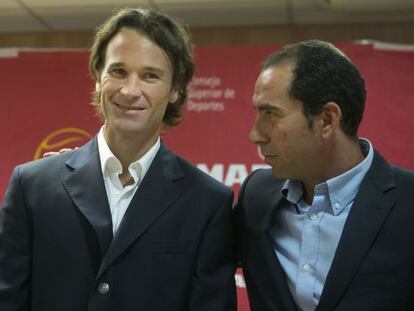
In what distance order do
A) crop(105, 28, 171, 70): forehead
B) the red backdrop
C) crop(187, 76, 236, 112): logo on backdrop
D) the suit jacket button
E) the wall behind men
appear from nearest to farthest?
the suit jacket button → crop(105, 28, 171, 70): forehead → the red backdrop → crop(187, 76, 236, 112): logo on backdrop → the wall behind men

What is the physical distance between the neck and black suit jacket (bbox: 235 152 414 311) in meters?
0.05

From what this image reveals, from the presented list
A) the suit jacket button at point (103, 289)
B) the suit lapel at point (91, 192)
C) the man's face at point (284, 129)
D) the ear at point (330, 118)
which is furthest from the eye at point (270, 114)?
the suit jacket button at point (103, 289)

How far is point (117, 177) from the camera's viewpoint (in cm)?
157

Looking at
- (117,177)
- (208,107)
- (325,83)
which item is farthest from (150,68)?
(208,107)

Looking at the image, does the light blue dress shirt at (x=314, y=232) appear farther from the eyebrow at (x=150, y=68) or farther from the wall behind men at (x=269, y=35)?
the wall behind men at (x=269, y=35)

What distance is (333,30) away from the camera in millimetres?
3918

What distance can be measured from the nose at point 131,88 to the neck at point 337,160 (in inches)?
19.4

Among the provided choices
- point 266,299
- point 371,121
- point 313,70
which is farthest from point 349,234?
point 371,121

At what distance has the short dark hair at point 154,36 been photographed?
1.59 m

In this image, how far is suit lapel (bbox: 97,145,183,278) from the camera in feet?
4.78

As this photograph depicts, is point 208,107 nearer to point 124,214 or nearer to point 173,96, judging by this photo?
point 173,96

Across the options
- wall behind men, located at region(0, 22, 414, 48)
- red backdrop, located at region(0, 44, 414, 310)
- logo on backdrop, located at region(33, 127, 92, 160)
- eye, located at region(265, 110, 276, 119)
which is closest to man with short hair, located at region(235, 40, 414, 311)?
eye, located at region(265, 110, 276, 119)

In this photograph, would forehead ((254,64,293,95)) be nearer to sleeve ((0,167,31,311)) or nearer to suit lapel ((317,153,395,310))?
suit lapel ((317,153,395,310))

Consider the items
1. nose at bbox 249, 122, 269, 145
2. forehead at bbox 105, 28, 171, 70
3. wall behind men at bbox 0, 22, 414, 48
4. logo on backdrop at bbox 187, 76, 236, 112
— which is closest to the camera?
forehead at bbox 105, 28, 171, 70
